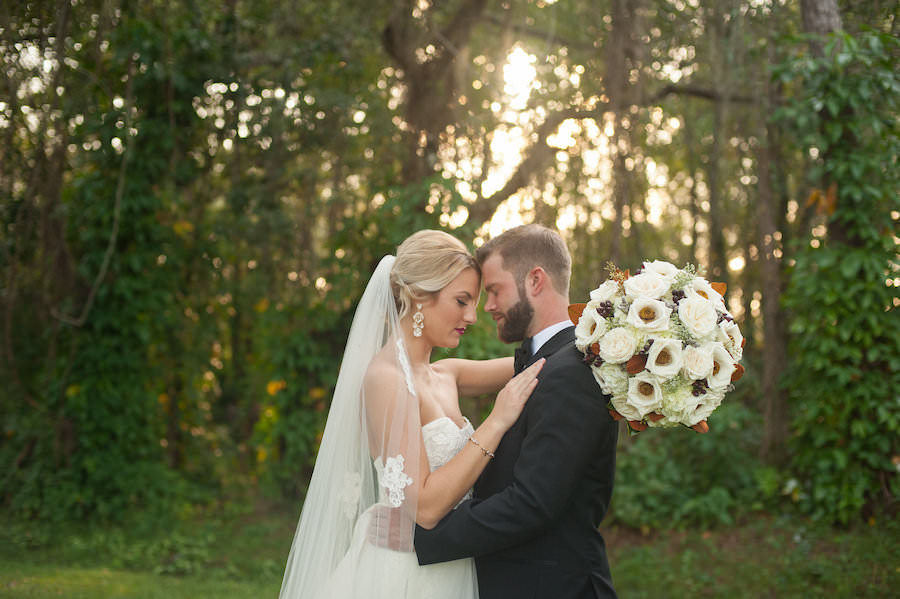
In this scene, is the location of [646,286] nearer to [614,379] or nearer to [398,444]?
[614,379]

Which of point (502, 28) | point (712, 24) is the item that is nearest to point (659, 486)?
point (712, 24)

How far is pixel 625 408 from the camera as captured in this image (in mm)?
2379

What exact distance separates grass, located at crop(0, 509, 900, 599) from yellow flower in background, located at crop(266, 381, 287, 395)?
1.46 metres

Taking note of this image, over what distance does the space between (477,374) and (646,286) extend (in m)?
1.34

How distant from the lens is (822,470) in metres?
5.96

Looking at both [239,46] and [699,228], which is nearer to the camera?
[239,46]

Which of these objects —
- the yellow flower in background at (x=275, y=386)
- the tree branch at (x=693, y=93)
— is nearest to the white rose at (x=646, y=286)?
the tree branch at (x=693, y=93)

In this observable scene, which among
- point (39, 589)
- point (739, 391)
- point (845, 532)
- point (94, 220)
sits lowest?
point (39, 589)

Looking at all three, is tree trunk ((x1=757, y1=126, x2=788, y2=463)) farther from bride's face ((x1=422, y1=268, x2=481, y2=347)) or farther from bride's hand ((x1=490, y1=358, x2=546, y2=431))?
bride's hand ((x1=490, y1=358, x2=546, y2=431))

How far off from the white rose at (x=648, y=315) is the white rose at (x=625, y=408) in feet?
0.76

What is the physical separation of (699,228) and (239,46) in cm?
818

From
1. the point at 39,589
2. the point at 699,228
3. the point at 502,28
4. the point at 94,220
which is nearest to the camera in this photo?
the point at 39,589

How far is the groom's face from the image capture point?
2.99 metres

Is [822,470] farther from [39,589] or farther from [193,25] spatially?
[193,25]
